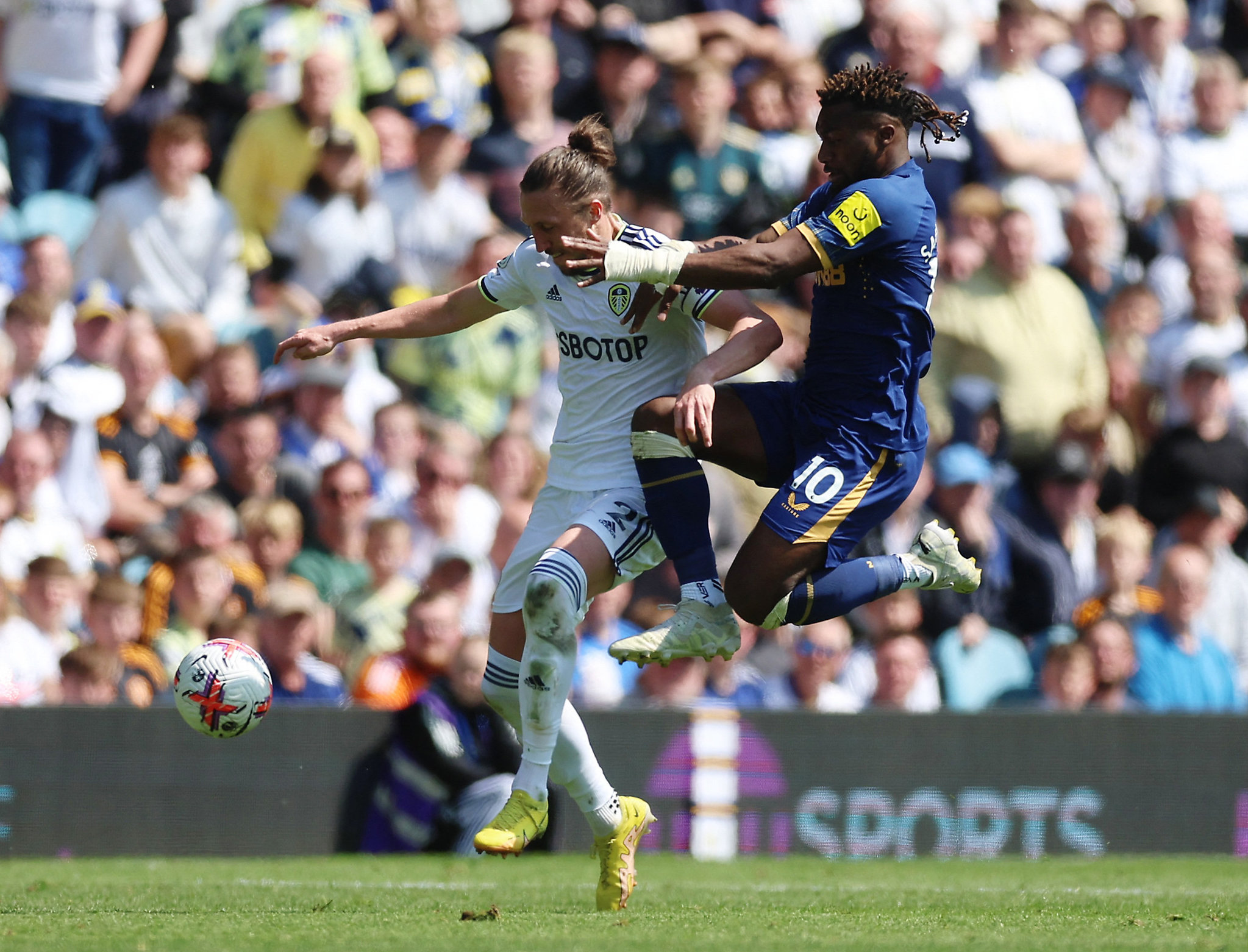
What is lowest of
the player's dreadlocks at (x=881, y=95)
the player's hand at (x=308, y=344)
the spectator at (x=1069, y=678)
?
the spectator at (x=1069, y=678)

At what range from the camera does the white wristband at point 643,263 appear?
6.37m

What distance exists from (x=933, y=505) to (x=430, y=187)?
13.3ft

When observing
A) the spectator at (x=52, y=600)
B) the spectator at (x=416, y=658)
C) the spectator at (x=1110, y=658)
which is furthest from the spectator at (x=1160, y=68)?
the spectator at (x=52, y=600)

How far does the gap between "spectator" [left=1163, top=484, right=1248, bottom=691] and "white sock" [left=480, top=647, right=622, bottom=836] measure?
585cm

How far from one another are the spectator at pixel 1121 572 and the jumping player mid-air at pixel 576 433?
16.4 ft

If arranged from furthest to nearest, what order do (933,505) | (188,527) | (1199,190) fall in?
(1199,190), (933,505), (188,527)

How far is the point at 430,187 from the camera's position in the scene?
1247cm

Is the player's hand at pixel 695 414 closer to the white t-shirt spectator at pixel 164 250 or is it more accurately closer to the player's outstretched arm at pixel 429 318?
the player's outstretched arm at pixel 429 318

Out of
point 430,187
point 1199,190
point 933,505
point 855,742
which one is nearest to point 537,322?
point 430,187

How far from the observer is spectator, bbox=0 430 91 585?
10.4 m

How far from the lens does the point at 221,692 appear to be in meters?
7.39

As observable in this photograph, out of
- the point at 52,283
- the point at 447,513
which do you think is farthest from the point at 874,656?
the point at 52,283

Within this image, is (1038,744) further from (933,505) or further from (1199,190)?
(1199,190)

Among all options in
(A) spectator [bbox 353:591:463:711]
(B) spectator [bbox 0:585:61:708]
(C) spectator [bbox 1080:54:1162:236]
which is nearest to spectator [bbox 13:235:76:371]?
(B) spectator [bbox 0:585:61:708]
